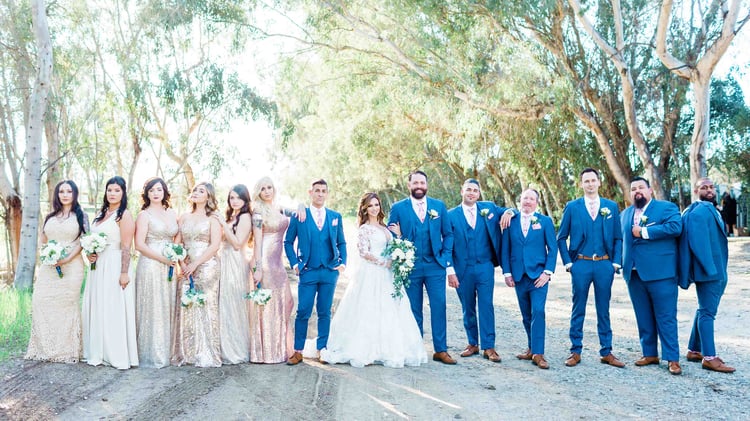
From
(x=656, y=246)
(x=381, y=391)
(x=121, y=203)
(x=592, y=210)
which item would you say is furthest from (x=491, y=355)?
(x=121, y=203)

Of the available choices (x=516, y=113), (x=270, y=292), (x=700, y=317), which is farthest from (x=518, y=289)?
(x=516, y=113)

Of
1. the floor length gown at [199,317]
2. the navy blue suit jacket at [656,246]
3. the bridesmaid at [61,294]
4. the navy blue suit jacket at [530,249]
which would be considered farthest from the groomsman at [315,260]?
the navy blue suit jacket at [656,246]

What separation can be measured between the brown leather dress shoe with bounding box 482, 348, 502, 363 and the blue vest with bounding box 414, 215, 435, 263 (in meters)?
1.23

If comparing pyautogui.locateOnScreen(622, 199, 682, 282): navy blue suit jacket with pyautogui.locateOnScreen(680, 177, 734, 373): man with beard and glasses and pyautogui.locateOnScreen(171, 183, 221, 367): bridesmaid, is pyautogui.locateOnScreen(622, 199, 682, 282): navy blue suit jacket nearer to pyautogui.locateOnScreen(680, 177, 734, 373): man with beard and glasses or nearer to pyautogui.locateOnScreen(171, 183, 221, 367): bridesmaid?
pyautogui.locateOnScreen(680, 177, 734, 373): man with beard and glasses

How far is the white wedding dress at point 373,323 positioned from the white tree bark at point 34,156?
267 inches

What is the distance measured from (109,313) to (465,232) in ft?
13.1

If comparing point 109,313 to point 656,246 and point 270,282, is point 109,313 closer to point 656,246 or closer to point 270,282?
point 270,282

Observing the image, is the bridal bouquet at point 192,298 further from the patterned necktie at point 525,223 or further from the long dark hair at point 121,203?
the patterned necktie at point 525,223

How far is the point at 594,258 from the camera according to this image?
281 inches

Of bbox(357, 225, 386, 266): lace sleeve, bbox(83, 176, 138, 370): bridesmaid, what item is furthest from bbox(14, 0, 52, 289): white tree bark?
bbox(357, 225, 386, 266): lace sleeve

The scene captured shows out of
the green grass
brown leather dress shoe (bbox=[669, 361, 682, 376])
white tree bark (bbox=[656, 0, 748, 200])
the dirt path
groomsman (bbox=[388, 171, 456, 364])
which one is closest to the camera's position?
the dirt path

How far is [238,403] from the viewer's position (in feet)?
18.3

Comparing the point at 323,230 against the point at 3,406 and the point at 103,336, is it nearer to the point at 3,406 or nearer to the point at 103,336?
the point at 103,336

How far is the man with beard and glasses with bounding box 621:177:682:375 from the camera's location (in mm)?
6934
